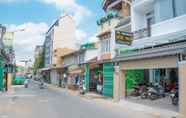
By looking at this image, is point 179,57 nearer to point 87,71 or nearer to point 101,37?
point 101,37

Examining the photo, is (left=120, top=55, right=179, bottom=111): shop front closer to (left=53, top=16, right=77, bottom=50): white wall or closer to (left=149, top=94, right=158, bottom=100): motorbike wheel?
(left=149, top=94, right=158, bottom=100): motorbike wheel

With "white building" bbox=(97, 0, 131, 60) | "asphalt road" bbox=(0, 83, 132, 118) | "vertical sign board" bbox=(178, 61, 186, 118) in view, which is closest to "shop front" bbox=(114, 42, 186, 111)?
"vertical sign board" bbox=(178, 61, 186, 118)

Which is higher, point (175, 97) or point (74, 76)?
point (74, 76)

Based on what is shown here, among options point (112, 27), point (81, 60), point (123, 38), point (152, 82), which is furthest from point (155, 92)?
point (81, 60)

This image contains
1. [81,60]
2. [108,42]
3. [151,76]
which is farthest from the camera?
[81,60]

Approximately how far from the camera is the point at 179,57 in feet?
46.2

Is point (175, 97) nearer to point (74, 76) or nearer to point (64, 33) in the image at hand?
point (74, 76)

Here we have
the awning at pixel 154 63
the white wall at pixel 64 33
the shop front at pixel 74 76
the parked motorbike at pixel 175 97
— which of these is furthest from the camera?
the white wall at pixel 64 33

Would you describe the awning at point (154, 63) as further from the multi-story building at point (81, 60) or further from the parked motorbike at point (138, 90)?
the multi-story building at point (81, 60)

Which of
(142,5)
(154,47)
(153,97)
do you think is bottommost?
(153,97)

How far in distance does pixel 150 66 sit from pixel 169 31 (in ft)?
7.91

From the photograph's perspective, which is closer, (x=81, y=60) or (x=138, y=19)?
(x=138, y=19)

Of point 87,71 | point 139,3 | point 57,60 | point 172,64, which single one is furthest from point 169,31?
point 57,60

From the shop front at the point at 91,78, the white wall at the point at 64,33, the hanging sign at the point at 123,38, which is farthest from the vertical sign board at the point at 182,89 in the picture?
the white wall at the point at 64,33
